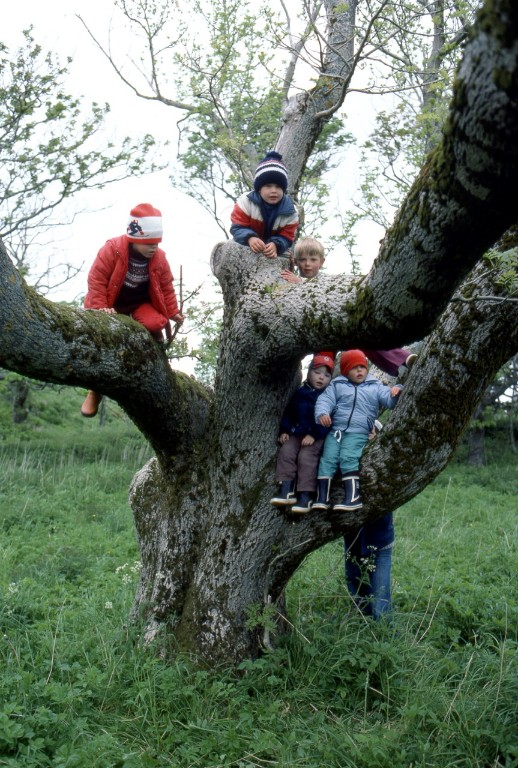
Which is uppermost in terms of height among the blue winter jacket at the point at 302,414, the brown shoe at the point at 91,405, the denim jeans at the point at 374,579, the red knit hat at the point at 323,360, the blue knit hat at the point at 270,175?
the blue knit hat at the point at 270,175

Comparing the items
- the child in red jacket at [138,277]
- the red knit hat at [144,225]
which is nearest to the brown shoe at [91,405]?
the child in red jacket at [138,277]

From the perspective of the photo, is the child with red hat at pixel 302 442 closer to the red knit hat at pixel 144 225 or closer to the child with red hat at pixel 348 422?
the child with red hat at pixel 348 422

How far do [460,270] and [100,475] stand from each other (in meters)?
11.4

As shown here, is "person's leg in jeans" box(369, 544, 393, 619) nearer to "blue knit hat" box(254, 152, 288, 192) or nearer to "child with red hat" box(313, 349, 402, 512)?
"child with red hat" box(313, 349, 402, 512)

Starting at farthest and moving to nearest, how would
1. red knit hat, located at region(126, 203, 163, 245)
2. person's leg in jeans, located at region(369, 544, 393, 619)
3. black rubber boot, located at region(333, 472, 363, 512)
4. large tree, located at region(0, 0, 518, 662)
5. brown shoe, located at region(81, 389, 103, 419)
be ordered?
person's leg in jeans, located at region(369, 544, 393, 619) < brown shoe, located at region(81, 389, 103, 419) < red knit hat, located at region(126, 203, 163, 245) < black rubber boot, located at region(333, 472, 363, 512) < large tree, located at region(0, 0, 518, 662)

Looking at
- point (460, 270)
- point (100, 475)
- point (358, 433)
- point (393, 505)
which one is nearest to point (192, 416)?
point (358, 433)

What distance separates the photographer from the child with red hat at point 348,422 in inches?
186

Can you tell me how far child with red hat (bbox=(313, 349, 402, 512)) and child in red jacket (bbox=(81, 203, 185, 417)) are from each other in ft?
3.78

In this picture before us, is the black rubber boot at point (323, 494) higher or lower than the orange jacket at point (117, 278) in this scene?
lower

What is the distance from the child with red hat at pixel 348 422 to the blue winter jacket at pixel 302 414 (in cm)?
17

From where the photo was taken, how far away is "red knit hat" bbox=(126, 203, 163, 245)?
503 cm

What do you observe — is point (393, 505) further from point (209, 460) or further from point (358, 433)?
point (209, 460)

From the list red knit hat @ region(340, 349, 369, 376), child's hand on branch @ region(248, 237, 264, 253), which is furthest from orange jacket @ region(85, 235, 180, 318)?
red knit hat @ region(340, 349, 369, 376)

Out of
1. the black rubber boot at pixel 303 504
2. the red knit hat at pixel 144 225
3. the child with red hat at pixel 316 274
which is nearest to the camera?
the black rubber boot at pixel 303 504
